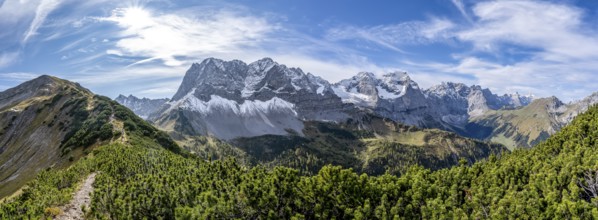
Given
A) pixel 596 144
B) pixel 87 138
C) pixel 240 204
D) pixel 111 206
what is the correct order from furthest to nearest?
pixel 87 138 < pixel 596 144 < pixel 111 206 < pixel 240 204

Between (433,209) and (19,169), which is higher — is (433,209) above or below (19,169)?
above

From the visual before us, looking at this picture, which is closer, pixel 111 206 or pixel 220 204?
pixel 220 204

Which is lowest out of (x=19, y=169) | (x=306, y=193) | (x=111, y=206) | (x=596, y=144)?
(x=19, y=169)

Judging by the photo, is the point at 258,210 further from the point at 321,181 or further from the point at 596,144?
the point at 596,144

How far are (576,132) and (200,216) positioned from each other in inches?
4095

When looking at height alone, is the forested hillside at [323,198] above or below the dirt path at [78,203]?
above

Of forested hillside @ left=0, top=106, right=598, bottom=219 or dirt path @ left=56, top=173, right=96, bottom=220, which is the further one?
dirt path @ left=56, top=173, right=96, bottom=220

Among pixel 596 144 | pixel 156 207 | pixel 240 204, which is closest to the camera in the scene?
pixel 240 204

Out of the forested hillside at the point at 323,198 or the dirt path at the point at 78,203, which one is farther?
the dirt path at the point at 78,203

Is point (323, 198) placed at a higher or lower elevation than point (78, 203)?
higher

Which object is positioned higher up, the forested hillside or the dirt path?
the forested hillside

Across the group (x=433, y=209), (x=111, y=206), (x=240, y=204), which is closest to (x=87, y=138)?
(x=111, y=206)

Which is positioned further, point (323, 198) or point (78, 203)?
point (78, 203)

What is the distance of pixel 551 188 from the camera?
5350 cm
